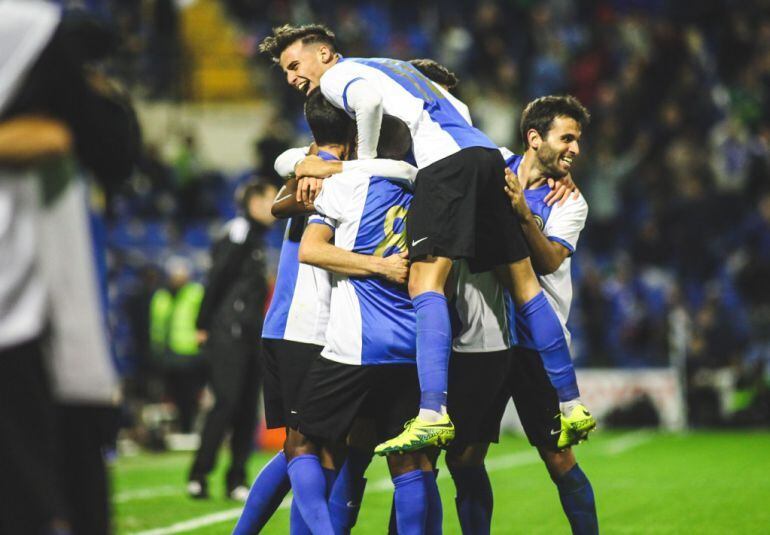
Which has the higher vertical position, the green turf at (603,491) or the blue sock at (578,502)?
the blue sock at (578,502)

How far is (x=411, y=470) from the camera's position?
197 inches

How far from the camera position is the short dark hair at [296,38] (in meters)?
6.02

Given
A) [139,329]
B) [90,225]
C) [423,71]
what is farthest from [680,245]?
[90,225]

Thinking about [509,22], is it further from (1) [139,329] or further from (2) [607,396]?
(1) [139,329]

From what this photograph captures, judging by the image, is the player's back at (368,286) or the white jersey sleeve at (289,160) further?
the white jersey sleeve at (289,160)

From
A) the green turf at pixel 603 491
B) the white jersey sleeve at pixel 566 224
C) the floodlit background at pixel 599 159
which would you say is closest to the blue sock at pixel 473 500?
the white jersey sleeve at pixel 566 224

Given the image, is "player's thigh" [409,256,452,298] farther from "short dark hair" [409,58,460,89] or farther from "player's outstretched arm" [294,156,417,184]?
"short dark hair" [409,58,460,89]

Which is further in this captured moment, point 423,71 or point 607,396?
point 607,396

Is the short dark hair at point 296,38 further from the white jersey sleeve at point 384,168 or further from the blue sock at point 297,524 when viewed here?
the blue sock at point 297,524

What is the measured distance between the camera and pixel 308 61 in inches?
237

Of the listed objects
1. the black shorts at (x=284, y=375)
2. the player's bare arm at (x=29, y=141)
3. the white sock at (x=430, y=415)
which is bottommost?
the white sock at (x=430, y=415)

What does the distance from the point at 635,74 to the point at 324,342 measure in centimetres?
1530

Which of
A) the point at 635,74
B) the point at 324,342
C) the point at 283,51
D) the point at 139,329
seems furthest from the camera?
the point at 635,74

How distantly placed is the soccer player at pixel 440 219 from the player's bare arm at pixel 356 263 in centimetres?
8
